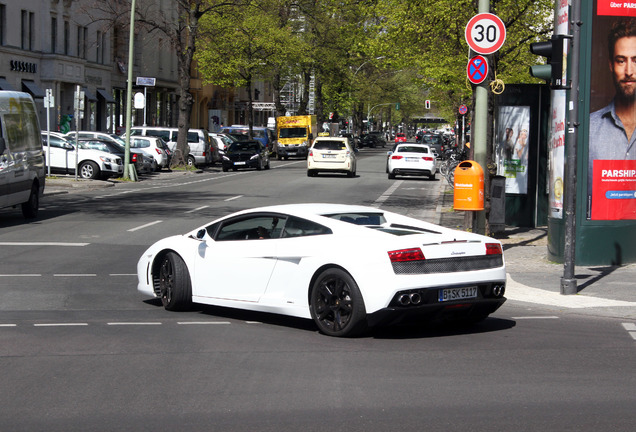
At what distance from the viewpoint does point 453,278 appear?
8.81m

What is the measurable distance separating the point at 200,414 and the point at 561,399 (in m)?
2.46

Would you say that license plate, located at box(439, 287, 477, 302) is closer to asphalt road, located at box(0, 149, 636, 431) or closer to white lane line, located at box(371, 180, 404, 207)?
asphalt road, located at box(0, 149, 636, 431)

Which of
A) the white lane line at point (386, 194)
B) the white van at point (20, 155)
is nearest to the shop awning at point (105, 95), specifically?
the white lane line at point (386, 194)

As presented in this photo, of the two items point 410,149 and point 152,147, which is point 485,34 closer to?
point 410,149

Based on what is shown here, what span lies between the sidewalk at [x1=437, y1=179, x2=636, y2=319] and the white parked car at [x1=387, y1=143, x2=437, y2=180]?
22837 mm

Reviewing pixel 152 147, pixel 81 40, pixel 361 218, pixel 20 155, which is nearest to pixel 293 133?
pixel 81 40

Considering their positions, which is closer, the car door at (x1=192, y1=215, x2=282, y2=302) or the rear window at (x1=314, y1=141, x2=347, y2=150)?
the car door at (x1=192, y1=215, x2=282, y2=302)

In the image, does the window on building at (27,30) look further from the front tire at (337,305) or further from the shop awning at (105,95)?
the front tire at (337,305)

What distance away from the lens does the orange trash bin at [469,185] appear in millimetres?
14992

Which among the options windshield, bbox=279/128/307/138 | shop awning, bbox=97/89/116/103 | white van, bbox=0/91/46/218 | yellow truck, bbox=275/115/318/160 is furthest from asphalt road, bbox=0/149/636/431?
windshield, bbox=279/128/307/138

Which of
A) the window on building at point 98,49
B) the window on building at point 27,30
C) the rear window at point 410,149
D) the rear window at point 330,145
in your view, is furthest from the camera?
the window on building at point 98,49

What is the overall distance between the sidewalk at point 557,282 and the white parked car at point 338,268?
7.00ft

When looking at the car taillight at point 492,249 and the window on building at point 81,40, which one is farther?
the window on building at point 81,40

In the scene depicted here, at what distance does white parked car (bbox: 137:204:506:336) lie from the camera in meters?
8.59
